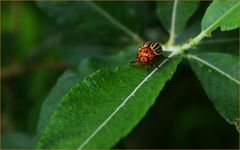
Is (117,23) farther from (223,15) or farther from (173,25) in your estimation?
(223,15)

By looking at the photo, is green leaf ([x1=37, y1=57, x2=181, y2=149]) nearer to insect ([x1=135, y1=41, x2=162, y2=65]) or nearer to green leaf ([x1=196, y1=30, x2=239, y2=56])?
insect ([x1=135, y1=41, x2=162, y2=65])

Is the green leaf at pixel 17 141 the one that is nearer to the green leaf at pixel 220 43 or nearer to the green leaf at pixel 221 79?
the green leaf at pixel 220 43

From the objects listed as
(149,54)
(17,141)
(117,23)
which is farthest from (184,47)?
(17,141)

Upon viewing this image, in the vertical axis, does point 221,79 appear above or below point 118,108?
above

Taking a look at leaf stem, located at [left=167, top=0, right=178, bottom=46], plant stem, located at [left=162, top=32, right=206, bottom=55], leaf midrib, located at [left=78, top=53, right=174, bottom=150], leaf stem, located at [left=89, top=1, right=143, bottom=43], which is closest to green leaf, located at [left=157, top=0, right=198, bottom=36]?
leaf stem, located at [left=167, top=0, right=178, bottom=46]

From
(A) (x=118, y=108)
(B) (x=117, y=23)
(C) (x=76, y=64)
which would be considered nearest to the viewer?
(A) (x=118, y=108)

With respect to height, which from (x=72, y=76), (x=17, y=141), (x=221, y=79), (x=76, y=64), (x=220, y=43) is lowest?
(x=17, y=141)

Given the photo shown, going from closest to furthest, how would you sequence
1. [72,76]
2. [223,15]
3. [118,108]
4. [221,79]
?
[118,108] → [223,15] → [221,79] → [72,76]

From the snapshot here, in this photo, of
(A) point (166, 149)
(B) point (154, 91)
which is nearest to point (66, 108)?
(B) point (154, 91)
